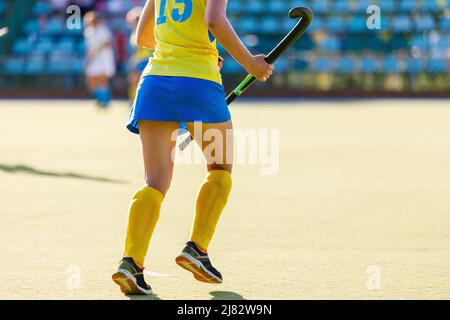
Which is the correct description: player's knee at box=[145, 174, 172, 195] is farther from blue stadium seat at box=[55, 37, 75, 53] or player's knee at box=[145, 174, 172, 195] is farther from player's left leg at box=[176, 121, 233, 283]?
blue stadium seat at box=[55, 37, 75, 53]

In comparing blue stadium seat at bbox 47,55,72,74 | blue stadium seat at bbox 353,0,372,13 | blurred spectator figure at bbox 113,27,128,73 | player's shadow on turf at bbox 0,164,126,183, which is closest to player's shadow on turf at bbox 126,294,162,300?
player's shadow on turf at bbox 0,164,126,183

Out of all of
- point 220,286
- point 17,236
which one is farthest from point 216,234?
point 220,286

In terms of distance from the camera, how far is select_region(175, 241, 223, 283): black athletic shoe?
4.98 m

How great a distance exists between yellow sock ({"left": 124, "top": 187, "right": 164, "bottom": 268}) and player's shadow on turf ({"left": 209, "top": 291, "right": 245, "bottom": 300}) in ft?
1.16

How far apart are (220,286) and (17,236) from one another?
1889 mm

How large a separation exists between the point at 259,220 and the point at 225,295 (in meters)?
2.56

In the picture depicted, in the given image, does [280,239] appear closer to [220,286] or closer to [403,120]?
[220,286]

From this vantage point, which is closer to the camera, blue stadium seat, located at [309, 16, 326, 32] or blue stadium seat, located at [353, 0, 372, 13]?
blue stadium seat, located at [309, 16, 326, 32]

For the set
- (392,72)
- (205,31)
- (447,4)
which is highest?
(447,4)

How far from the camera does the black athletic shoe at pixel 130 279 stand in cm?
473

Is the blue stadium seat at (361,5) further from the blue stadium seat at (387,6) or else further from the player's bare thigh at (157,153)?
the player's bare thigh at (157,153)

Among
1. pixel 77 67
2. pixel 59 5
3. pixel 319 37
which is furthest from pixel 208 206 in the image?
pixel 59 5

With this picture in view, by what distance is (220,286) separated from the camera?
199 inches

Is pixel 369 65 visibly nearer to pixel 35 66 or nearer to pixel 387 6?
pixel 387 6
